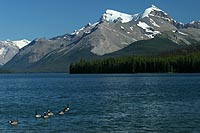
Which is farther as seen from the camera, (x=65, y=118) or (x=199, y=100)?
(x=199, y=100)

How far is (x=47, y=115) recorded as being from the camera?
63.7 m

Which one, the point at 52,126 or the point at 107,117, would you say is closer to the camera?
the point at 52,126

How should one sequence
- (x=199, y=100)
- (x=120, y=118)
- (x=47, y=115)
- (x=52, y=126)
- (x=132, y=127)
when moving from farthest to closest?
(x=199, y=100)
(x=47, y=115)
(x=120, y=118)
(x=52, y=126)
(x=132, y=127)

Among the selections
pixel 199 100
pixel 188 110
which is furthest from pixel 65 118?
pixel 199 100

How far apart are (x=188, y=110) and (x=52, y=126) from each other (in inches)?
828

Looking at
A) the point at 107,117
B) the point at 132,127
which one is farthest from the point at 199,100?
the point at 132,127

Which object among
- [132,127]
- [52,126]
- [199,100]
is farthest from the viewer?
[199,100]

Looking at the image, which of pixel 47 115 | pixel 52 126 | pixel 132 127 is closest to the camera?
pixel 132 127

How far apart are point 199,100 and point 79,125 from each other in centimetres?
3223

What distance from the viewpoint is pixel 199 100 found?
262 ft

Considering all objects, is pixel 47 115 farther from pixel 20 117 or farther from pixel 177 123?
pixel 177 123

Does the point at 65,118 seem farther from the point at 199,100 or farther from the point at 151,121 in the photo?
the point at 199,100

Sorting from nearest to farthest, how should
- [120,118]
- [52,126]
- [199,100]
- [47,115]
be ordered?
1. [52,126]
2. [120,118]
3. [47,115]
4. [199,100]

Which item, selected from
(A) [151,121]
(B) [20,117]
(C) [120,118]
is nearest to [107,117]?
(C) [120,118]
